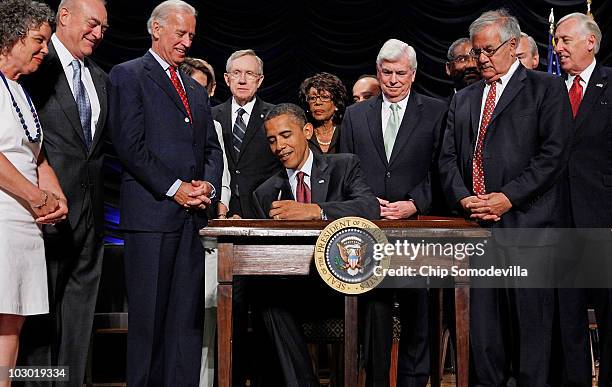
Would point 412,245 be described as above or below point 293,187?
below

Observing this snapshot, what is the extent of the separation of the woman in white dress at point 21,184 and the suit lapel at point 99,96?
0.32 metres

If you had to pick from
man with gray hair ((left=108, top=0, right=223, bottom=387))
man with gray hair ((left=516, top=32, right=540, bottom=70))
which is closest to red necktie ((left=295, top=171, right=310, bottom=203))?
man with gray hair ((left=108, top=0, right=223, bottom=387))

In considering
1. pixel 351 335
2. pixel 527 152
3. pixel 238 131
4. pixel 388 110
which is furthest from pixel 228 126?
pixel 351 335

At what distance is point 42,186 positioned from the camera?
353 centimetres

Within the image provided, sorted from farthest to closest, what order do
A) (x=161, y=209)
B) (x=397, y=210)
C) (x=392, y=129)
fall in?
1. (x=392, y=129)
2. (x=397, y=210)
3. (x=161, y=209)

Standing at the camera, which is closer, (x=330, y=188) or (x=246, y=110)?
(x=330, y=188)

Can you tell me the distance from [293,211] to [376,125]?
3.43ft

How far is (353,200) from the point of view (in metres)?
3.86

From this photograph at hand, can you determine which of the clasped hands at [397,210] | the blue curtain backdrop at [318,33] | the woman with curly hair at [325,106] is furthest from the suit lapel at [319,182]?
the blue curtain backdrop at [318,33]

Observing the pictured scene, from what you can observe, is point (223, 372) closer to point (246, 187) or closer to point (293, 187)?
point (293, 187)

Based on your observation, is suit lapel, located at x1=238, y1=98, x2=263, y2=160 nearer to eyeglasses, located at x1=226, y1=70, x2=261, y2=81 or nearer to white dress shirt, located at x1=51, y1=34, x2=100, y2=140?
eyeglasses, located at x1=226, y1=70, x2=261, y2=81

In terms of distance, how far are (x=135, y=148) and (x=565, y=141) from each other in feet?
6.44

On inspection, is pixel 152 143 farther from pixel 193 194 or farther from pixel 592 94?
pixel 592 94

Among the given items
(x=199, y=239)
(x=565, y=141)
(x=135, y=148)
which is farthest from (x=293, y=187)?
(x=565, y=141)
